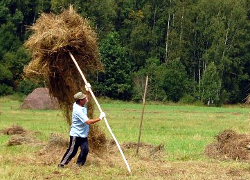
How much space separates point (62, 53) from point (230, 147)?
605cm

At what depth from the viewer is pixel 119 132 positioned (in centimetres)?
2733

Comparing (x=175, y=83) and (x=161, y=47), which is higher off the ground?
(x=161, y=47)

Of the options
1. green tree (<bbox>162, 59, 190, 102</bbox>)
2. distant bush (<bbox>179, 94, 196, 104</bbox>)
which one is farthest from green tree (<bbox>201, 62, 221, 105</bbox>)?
green tree (<bbox>162, 59, 190, 102</bbox>)

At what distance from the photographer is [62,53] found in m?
16.8

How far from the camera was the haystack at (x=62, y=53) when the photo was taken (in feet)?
54.1

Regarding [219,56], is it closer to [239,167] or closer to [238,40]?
[238,40]

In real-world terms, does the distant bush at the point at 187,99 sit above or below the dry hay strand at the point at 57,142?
below

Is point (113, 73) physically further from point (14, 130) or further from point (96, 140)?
point (96, 140)

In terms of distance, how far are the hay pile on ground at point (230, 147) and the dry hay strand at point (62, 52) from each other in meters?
4.68

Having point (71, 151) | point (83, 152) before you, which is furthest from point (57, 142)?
point (83, 152)

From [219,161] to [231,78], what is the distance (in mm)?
56670

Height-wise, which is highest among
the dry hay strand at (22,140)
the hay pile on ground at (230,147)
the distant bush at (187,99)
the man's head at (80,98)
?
the man's head at (80,98)

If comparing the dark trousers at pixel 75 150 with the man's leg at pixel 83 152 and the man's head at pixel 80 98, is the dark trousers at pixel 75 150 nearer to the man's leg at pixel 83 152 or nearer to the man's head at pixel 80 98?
the man's leg at pixel 83 152

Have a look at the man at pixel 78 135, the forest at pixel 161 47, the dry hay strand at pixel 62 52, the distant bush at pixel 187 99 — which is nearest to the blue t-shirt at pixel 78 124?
the man at pixel 78 135
